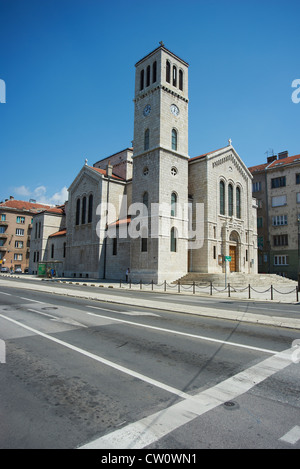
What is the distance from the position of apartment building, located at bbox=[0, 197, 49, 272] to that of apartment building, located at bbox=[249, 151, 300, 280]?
49.7 metres

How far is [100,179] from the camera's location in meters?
40.5

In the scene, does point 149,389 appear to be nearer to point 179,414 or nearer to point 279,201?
point 179,414

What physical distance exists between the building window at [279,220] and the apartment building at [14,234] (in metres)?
51.9

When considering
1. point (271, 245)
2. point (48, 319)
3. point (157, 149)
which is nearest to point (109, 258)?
point (157, 149)

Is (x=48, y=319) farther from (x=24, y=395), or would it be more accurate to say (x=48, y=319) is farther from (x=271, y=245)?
(x=271, y=245)

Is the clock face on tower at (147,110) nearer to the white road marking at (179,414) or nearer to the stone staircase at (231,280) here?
the stone staircase at (231,280)

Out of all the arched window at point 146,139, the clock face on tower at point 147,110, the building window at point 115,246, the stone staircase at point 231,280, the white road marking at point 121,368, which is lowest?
the white road marking at point 121,368

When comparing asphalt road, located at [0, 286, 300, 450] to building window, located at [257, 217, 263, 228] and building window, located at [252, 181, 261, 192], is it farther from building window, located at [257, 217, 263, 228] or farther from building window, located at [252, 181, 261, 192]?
building window, located at [252, 181, 261, 192]

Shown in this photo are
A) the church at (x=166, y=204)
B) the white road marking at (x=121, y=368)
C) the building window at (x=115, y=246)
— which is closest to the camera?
the white road marking at (x=121, y=368)

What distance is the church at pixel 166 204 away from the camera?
32.2 metres

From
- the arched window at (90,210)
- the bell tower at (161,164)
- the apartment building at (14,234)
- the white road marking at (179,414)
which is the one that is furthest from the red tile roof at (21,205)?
the white road marking at (179,414)

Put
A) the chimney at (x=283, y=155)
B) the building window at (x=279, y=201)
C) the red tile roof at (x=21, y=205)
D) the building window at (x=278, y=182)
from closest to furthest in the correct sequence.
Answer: the building window at (x=279, y=201) < the building window at (x=278, y=182) < the chimney at (x=283, y=155) < the red tile roof at (x=21, y=205)

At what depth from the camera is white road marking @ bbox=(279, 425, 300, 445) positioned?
297 centimetres

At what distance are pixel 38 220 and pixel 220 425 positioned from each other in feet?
187
